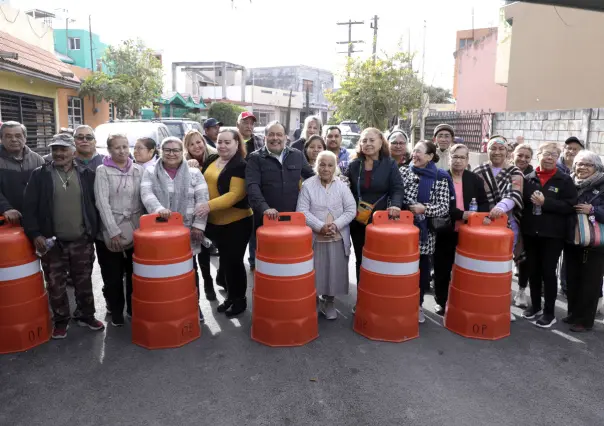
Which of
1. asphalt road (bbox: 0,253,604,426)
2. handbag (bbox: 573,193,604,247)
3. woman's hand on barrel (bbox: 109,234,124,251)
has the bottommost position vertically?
asphalt road (bbox: 0,253,604,426)

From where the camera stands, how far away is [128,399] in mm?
3461

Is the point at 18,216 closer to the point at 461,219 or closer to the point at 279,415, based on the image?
the point at 279,415

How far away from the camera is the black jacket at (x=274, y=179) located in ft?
15.8

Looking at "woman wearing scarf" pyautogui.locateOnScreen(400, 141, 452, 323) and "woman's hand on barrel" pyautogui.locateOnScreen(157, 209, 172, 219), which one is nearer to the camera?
"woman's hand on barrel" pyautogui.locateOnScreen(157, 209, 172, 219)

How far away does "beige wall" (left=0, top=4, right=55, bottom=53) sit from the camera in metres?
15.1

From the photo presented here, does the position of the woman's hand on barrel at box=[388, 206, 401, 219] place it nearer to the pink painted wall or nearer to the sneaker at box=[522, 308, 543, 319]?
the sneaker at box=[522, 308, 543, 319]

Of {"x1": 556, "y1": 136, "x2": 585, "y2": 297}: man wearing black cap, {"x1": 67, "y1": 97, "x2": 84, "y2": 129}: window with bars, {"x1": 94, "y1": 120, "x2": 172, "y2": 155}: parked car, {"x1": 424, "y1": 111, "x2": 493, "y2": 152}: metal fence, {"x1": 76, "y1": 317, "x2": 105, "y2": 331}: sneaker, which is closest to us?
{"x1": 76, "y1": 317, "x2": 105, "y2": 331}: sneaker

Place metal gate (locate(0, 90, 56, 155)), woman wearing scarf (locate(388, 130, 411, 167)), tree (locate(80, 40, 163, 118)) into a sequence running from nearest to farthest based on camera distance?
woman wearing scarf (locate(388, 130, 411, 167))
metal gate (locate(0, 90, 56, 155))
tree (locate(80, 40, 163, 118))

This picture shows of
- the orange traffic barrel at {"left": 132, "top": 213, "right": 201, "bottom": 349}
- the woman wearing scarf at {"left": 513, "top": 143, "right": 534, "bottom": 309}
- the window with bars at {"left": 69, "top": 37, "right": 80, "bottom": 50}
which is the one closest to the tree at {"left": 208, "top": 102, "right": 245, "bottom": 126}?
the window with bars at {"left": 69, "top": 37, "right": 80, "bottom": 50}

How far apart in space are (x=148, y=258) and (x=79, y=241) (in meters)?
0.84

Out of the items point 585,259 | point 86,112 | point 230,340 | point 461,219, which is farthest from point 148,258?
point 86,112

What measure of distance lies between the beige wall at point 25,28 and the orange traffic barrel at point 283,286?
1501 centimetres

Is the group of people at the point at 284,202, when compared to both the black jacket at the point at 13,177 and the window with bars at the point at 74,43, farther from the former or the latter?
the window with bars at the point at 74,43

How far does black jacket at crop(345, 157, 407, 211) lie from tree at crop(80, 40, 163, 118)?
18.8 metres
